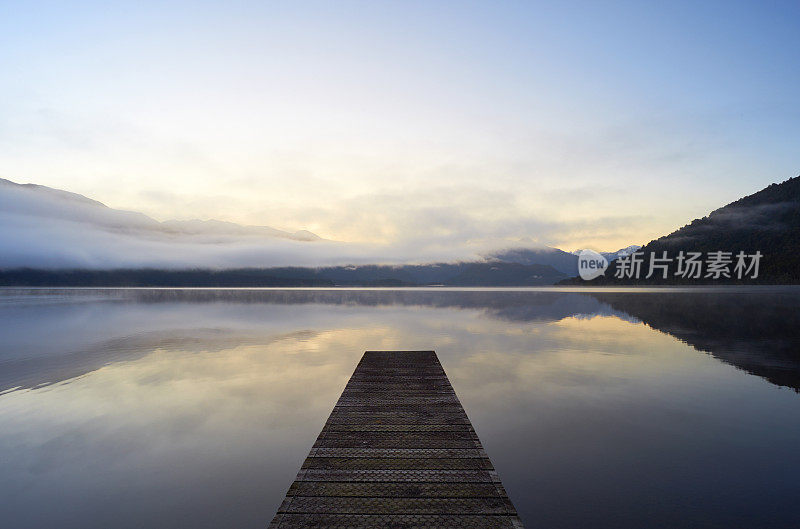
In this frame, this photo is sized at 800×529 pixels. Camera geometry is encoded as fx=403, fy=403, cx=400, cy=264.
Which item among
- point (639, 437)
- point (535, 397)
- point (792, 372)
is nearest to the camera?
point (639, 437)

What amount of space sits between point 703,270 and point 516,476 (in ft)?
791

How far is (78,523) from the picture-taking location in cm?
721

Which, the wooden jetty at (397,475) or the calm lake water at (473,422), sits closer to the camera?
the wooden jetty at (397,475)

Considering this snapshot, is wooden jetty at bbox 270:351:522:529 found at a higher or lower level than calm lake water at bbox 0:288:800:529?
higher

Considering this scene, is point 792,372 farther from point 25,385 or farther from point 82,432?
point 25,385

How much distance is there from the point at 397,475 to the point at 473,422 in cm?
529

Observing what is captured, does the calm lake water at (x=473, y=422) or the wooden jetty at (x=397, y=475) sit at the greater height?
the wooden jetty at (x=397, y=475)

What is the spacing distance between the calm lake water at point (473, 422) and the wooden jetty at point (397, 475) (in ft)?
4.01

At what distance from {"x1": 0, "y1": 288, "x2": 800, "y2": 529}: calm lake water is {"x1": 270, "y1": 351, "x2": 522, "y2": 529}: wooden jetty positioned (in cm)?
122

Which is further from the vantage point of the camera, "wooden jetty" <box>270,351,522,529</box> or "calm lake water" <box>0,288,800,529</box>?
"calm lake water" <box>0,288,800,529</box>

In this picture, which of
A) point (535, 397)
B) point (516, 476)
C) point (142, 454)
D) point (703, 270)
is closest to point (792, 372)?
point (535, 397)

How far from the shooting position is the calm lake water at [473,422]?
7.55 metres

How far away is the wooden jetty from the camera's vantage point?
5926 millimetres

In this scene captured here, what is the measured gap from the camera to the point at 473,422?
38.8 ft
